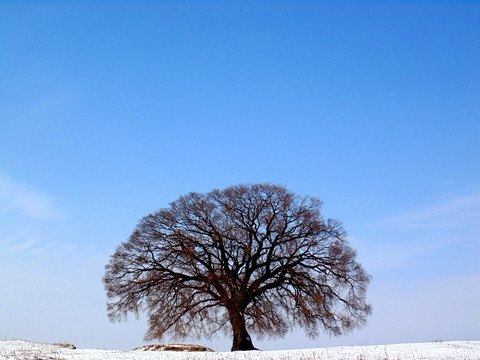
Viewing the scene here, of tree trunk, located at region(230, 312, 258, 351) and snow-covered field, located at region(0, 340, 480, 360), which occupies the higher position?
tree trunk, located at region(230, 312, 258, 351)

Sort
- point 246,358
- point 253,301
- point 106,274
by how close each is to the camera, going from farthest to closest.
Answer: point 106,274 → point 253,301 → point 246,358

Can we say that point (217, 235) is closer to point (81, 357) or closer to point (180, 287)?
point (180, 287)

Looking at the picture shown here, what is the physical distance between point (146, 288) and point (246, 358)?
13.3 m

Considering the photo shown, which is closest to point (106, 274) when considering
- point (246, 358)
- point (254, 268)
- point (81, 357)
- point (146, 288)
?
point (146, 288)

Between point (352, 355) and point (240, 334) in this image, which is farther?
point (240, 334)

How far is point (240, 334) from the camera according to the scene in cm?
3169

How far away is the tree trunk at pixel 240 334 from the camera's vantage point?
31562 mm

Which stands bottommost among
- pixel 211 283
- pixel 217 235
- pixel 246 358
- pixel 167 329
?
pixel 246 358

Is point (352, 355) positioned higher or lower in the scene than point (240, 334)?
lower

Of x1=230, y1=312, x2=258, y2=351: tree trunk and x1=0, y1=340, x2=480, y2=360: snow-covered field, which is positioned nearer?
x1=0, y1=340, x2=480, y2=360: snow-covered field

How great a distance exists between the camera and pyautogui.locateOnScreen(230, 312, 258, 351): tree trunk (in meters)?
31.6

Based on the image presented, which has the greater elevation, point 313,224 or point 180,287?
point 313,224

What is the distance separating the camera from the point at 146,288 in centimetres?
3350

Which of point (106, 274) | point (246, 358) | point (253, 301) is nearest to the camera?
point (246, 358)
